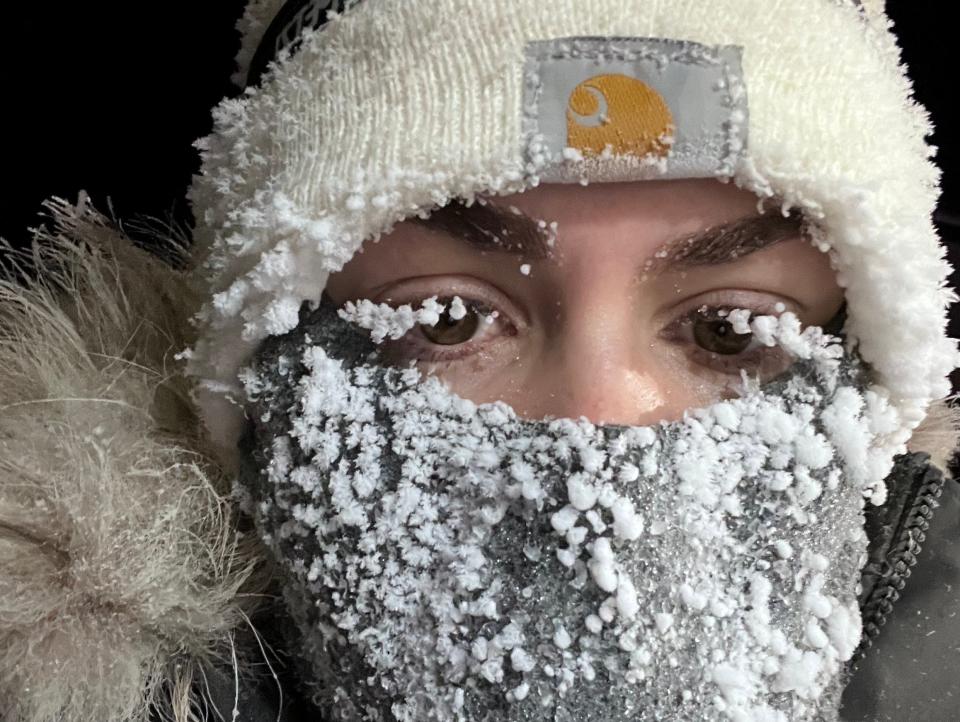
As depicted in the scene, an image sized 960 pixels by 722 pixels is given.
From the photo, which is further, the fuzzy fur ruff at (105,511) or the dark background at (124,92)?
the dark background at (124,92)

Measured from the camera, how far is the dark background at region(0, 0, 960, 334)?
1.05 m

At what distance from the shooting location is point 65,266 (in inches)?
35.4

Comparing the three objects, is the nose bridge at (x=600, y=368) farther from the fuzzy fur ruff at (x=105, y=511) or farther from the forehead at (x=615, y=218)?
the fuzzy fur ruff at (x=105, y=511)

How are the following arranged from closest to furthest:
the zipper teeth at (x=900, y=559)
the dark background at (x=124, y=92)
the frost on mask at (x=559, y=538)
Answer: the frost on mask at (x=559, y=538), the zipper teeth at (x=900, y=559), the dark background at (x=124, y=92)

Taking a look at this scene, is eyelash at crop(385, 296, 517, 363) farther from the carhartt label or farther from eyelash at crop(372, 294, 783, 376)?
the carhartt label

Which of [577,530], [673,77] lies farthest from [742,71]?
[577,530]

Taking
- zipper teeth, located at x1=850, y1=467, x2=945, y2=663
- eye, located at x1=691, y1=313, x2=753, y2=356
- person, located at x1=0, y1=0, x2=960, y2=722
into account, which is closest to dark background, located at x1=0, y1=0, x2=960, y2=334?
person, located at x1=0, y1=0, x2=960, y2=722

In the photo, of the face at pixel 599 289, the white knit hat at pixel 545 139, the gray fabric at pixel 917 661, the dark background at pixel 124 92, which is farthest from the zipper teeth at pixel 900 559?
the dark background at pixel 124 92

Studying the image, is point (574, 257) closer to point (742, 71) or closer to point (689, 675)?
point (742, 71)

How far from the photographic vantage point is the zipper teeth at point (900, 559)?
0.82 meters

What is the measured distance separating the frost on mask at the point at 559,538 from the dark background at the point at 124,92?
51cm

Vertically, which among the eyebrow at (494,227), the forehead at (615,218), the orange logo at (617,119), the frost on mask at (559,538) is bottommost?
the frost on mask at (559,538)

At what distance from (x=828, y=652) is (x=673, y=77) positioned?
420mm

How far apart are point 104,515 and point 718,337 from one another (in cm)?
49
